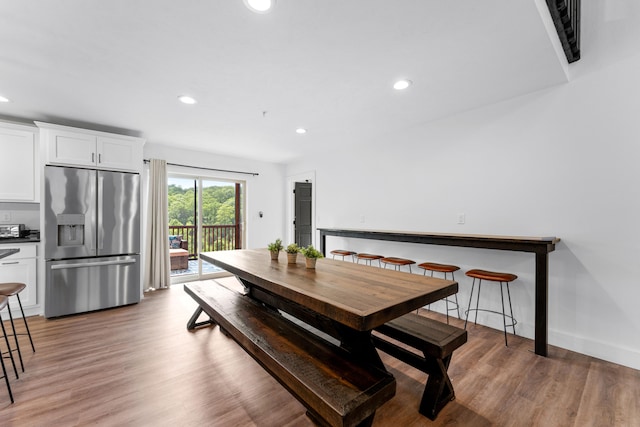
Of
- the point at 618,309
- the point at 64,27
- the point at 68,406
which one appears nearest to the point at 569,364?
the point at 618,309

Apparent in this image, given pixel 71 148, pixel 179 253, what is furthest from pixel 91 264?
pixel 179 253

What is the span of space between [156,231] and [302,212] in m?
2.92

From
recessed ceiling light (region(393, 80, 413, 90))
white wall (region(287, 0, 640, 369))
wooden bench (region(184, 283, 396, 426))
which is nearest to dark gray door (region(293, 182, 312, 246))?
white wall (region(287, 0, 640, 369))

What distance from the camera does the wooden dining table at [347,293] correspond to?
1373 mm

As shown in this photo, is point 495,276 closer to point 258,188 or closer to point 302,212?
point 302,212


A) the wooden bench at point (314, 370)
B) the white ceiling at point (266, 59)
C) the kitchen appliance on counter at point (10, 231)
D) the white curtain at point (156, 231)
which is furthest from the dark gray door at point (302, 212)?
the kitchen appliance on counter at point (10, 231)

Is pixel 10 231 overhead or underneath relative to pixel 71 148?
underneath

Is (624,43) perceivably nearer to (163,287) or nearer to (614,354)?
(614,354)

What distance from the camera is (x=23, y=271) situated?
3.34 m

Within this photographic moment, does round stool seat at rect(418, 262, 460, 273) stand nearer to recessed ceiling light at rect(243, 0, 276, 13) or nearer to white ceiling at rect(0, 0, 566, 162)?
white ceiling at rect(0, 0, 566, 162)

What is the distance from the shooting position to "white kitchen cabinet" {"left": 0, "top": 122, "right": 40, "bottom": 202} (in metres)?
3.39

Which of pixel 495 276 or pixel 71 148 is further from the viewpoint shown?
pixel 71 148

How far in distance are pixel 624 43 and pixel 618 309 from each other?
2239 millimetres

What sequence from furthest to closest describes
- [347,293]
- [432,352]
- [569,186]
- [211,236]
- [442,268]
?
[211,236], [442,268], [569,186], [432,352], [347,293]
